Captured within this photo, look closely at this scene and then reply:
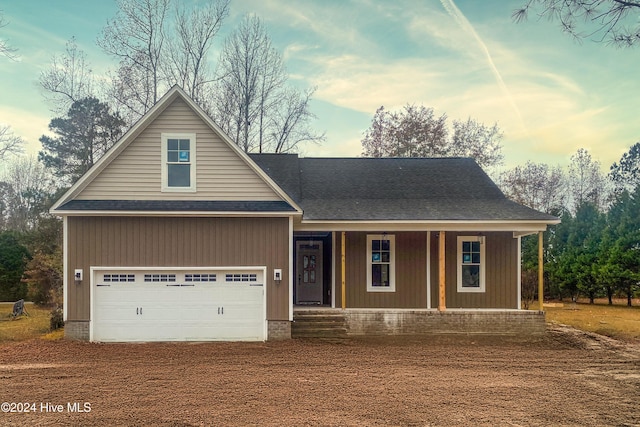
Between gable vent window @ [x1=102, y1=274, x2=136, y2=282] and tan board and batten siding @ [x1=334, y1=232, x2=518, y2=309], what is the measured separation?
5.82 meters

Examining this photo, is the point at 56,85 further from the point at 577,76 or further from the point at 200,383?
the point at 577,76

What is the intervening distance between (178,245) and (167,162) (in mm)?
2202

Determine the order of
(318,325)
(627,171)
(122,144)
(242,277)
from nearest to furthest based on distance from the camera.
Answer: (122,144), (242,277), (318,325), (627,171)

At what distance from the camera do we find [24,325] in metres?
14.0

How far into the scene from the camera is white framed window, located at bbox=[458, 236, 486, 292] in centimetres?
1320

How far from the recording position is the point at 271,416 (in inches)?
229

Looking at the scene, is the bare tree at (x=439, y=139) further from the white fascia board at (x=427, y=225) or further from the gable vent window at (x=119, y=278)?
the gable vent window at (x=119, y=278)

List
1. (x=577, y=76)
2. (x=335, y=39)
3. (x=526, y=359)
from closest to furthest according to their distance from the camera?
1. (x=526, y=359)
2. (x=577, y=76)
3. (x=335, y=39)

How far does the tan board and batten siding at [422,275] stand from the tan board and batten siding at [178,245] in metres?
2.77

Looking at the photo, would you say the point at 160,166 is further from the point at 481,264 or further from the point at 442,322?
the point at 481,264

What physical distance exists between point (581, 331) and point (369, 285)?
6348 millimetres

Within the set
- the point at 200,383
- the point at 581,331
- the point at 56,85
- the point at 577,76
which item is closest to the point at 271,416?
the point at 200,383

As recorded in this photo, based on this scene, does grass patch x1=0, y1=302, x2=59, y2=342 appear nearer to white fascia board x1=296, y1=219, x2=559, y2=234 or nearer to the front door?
the front door

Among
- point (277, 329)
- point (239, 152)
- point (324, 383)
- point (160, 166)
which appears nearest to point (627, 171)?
point (277, 329)
